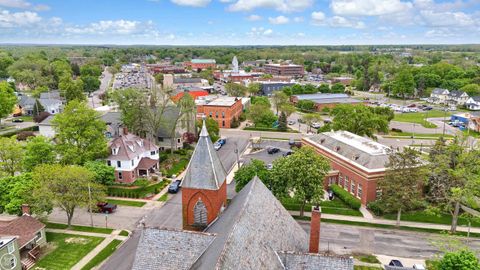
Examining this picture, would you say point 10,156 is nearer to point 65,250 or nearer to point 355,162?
point 65,250

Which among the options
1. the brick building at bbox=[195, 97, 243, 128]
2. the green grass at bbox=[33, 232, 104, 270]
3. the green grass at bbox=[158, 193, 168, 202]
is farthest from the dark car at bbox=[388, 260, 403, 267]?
the brick building at bbox=[195, 97, 243, 128]

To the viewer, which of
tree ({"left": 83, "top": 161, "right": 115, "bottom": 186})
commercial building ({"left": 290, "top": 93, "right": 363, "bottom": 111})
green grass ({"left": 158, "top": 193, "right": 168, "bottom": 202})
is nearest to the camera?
tree ({"left": 83, "top": 161, "right": 115, "bottom": 186})

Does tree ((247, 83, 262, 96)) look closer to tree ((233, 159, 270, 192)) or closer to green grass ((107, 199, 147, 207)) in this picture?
green grass ((107, 199, 147, 207))

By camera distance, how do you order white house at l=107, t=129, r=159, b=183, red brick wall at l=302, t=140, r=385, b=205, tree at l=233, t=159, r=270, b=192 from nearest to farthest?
1. tree at l=233, t=159, r=270, b=192
2. red brick wall at l=302, t=140, r=385, b=205
3. white house at l=107, t=129, r=159, b=183

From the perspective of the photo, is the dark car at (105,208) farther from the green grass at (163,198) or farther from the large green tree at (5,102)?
the large green tree at (5,102)

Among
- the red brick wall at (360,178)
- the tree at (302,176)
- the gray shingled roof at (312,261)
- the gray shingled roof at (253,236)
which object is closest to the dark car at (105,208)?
the tree at (302,176)

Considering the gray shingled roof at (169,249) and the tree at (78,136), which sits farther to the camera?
the tree at (78,136)
